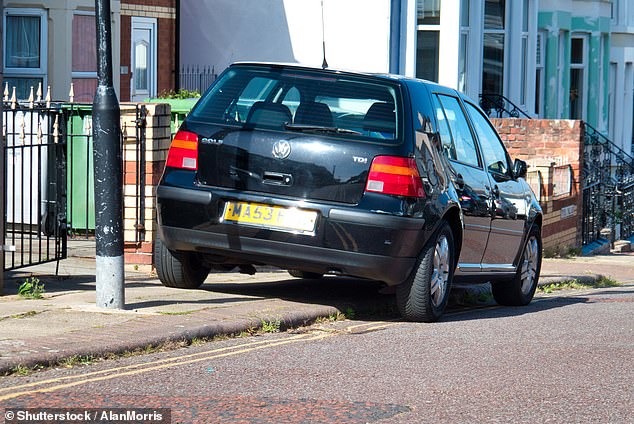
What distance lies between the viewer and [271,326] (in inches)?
332

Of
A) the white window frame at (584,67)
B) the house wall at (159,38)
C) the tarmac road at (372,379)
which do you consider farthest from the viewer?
the white window frame at (584,67)

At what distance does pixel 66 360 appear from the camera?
6.82m

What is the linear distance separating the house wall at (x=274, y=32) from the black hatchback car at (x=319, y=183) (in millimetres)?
15763

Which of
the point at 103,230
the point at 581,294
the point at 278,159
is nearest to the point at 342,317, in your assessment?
the point at 278,159

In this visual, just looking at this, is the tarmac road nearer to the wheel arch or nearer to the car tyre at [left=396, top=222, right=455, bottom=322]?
the car tyre at [left=396, top=222, right=455, bottom=322]

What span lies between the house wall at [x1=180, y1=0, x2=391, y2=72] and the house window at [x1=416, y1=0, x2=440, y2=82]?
3.04 feet

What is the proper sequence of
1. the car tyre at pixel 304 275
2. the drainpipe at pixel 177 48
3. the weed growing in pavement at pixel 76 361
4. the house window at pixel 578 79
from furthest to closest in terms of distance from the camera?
1. the house window at pixel 578 79
2. the drainpipe at pixel 177 48
3. the car tyre at pixel 304 275
4. the weed growing in pavement at pixel 76 361

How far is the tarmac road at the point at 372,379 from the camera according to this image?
5.91m

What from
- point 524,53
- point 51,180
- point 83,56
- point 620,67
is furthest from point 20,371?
point 620,67

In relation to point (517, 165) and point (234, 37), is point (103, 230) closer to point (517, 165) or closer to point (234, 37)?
point (517, 165)

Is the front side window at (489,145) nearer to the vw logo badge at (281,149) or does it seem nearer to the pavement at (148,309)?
the pavement at (148,309)

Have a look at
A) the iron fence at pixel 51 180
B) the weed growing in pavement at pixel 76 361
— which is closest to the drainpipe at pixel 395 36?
the iron fence at pixel 51 180

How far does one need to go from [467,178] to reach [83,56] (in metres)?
13.8

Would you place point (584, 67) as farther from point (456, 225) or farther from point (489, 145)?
point (456, 225)
